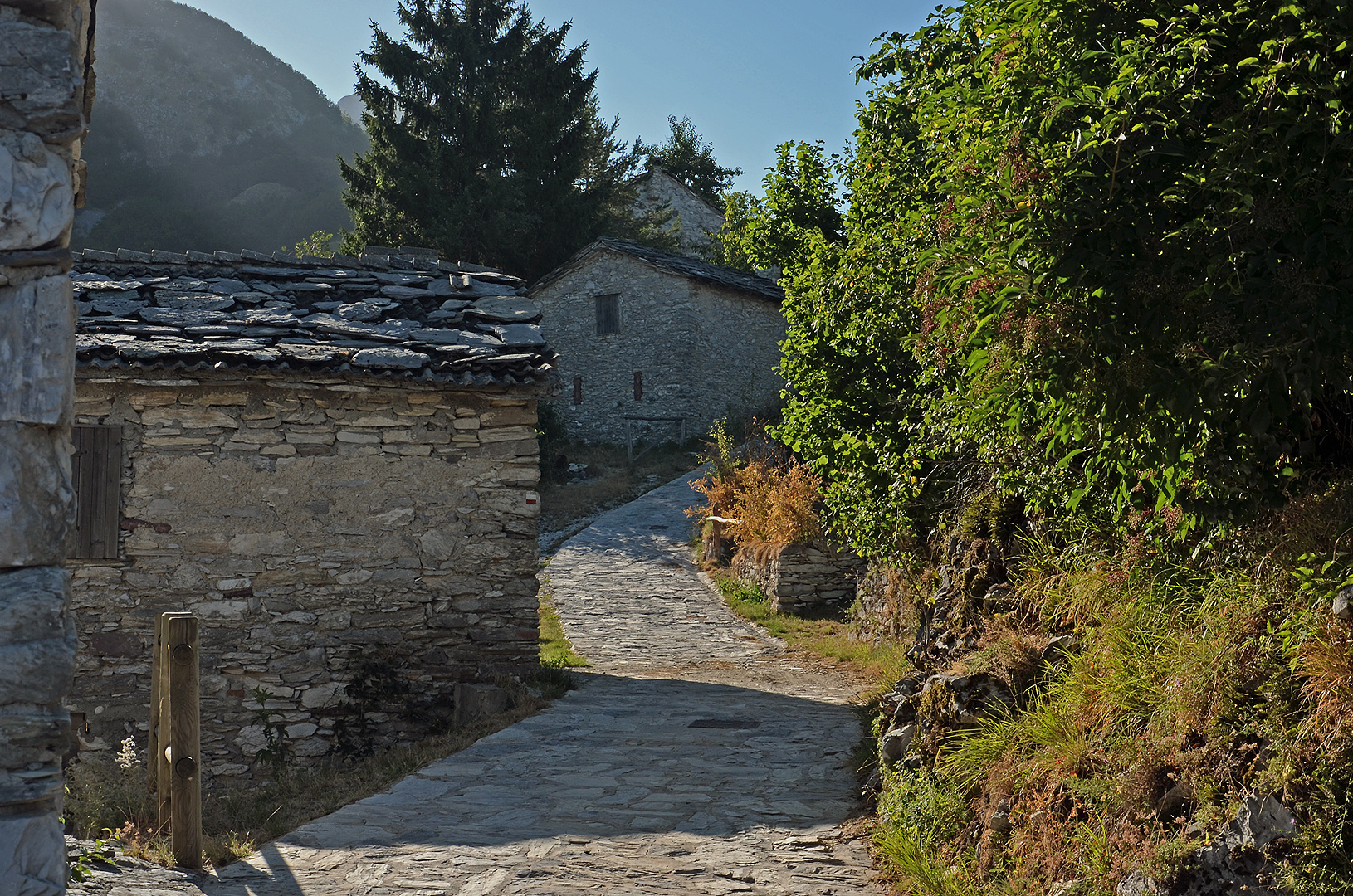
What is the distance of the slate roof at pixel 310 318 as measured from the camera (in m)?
8.01

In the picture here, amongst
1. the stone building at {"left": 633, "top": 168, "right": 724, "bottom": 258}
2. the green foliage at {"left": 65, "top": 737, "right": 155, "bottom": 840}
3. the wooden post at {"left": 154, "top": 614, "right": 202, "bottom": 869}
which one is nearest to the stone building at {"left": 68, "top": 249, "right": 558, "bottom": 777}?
the green foliage at {"left": 65, "top": 737, "right": 155, "bottom": 840}

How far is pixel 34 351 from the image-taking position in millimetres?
2104

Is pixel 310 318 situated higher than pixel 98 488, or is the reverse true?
pixel 310 318

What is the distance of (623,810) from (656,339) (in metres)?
19.3

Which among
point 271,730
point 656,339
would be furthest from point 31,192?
point 656,339

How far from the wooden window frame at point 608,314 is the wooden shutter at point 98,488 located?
55.7 feet

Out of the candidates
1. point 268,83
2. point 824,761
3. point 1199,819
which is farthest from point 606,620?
point 268,83

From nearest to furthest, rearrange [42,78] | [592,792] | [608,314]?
[42,78] < [592,792] < [608,314]

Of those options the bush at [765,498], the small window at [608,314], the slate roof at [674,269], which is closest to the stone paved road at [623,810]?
the bush at [765,498]

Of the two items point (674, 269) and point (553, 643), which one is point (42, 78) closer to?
point (553, 643)

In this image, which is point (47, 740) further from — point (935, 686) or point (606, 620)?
point (606, 620)

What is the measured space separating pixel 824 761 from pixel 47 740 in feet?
16.1

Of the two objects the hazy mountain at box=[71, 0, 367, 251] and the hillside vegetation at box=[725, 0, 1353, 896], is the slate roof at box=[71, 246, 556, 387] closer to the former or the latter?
the hillside vegetation at box=[725, 0, 1353, 896]

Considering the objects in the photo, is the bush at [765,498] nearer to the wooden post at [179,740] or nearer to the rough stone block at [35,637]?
the wooden post at [179,740]
